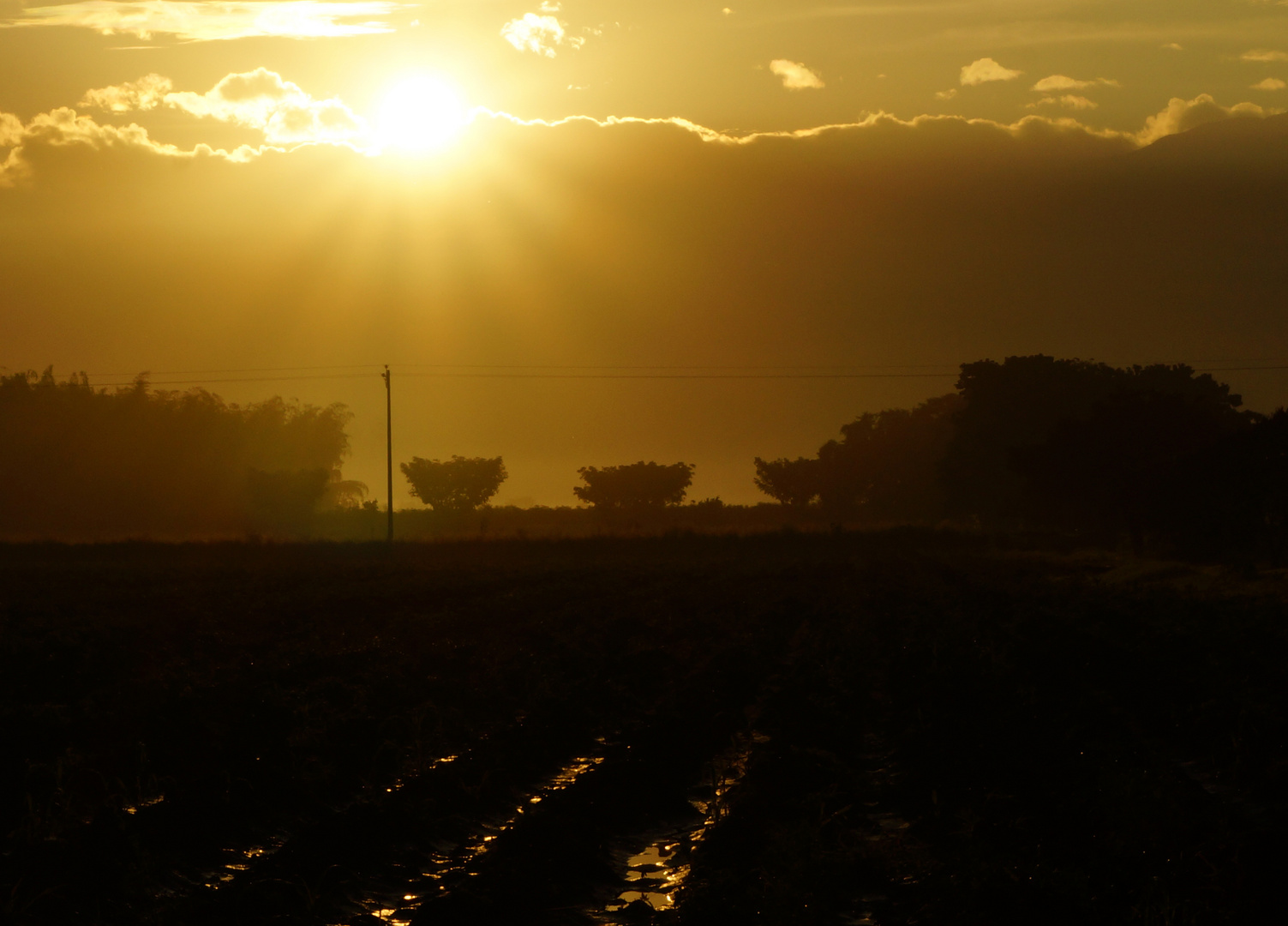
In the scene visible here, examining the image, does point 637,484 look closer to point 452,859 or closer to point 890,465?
point 890,465

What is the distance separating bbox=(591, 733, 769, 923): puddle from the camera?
9.32 meters

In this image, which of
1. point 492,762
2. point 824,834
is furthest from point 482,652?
point 824,834

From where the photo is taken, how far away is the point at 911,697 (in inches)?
710

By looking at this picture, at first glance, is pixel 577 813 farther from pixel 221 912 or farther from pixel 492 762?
pixel 221 912

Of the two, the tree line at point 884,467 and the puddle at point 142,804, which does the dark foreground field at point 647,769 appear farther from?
the tree line at point 884,467

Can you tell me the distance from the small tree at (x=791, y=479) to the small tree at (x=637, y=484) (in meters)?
8.10

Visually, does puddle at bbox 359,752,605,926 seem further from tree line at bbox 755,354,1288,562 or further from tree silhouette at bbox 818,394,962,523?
tree silhouette at bbox 818,394,962,523

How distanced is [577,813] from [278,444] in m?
111

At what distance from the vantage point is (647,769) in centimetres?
1363

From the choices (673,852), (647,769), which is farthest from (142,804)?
(673,852)

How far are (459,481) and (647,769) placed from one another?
420 ft

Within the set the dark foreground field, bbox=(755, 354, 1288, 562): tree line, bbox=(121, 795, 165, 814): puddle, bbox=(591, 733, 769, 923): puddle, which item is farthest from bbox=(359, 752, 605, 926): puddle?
bbox=(755, 354, 1288, 562): tree line

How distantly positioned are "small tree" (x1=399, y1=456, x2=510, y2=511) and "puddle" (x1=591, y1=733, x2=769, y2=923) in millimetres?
123887

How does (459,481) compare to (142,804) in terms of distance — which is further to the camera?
(459,481)
